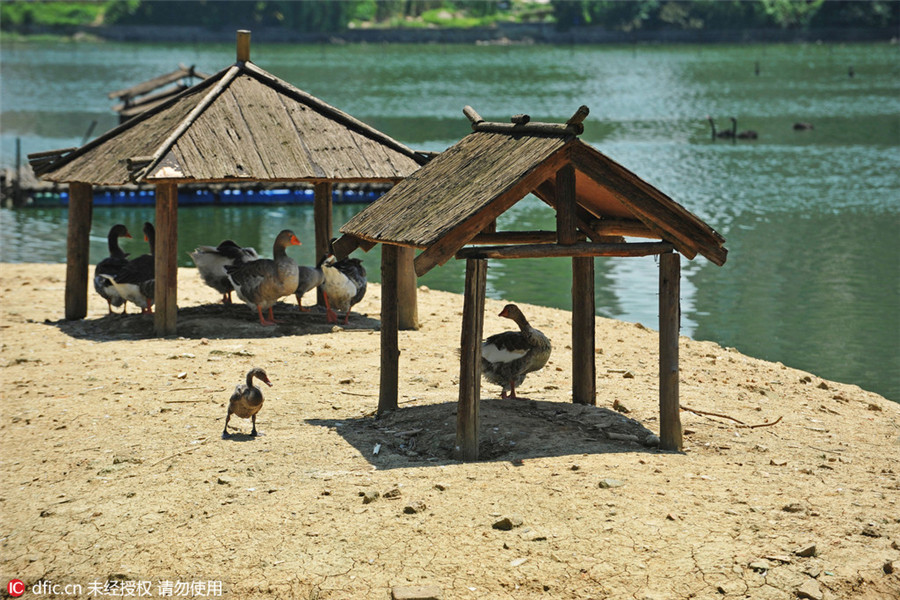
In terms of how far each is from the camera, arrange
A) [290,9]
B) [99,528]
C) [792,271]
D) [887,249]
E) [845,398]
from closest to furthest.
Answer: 1. [99,528]
2. [845,398]
3. [792,271]
4. [887,249]
5. [290,9]

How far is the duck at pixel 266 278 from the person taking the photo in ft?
47.5

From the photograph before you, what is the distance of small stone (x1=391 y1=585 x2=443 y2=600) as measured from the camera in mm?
6734


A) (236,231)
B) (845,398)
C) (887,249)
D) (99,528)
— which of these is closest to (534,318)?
(845,398)

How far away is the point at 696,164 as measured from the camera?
4191 cm

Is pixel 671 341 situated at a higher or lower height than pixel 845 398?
higher

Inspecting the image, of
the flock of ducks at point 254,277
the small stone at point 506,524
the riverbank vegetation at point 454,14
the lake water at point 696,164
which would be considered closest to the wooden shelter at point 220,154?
the flock of ducks at point 254,277

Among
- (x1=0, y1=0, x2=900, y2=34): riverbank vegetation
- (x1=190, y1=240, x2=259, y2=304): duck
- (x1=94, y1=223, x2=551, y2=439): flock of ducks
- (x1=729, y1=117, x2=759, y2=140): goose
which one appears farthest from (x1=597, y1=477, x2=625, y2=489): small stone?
(x1=0, y1=0, x2=900, y2=34): riverbank vegetation

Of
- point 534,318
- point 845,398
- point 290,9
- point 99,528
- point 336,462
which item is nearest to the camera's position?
point 99,528

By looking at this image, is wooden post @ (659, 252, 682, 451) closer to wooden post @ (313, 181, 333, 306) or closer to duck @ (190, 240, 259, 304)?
duck @ (190, 240, 259, 304)

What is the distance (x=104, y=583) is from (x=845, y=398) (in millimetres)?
8642

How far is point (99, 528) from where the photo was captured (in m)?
7.78

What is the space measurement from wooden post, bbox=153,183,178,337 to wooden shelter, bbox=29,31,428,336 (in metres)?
0.01

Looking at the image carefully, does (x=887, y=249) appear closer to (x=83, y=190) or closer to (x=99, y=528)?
(x=83, y=190)

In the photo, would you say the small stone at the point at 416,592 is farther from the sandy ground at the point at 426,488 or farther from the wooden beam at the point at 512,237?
the wooden beam at the point at 512,237
